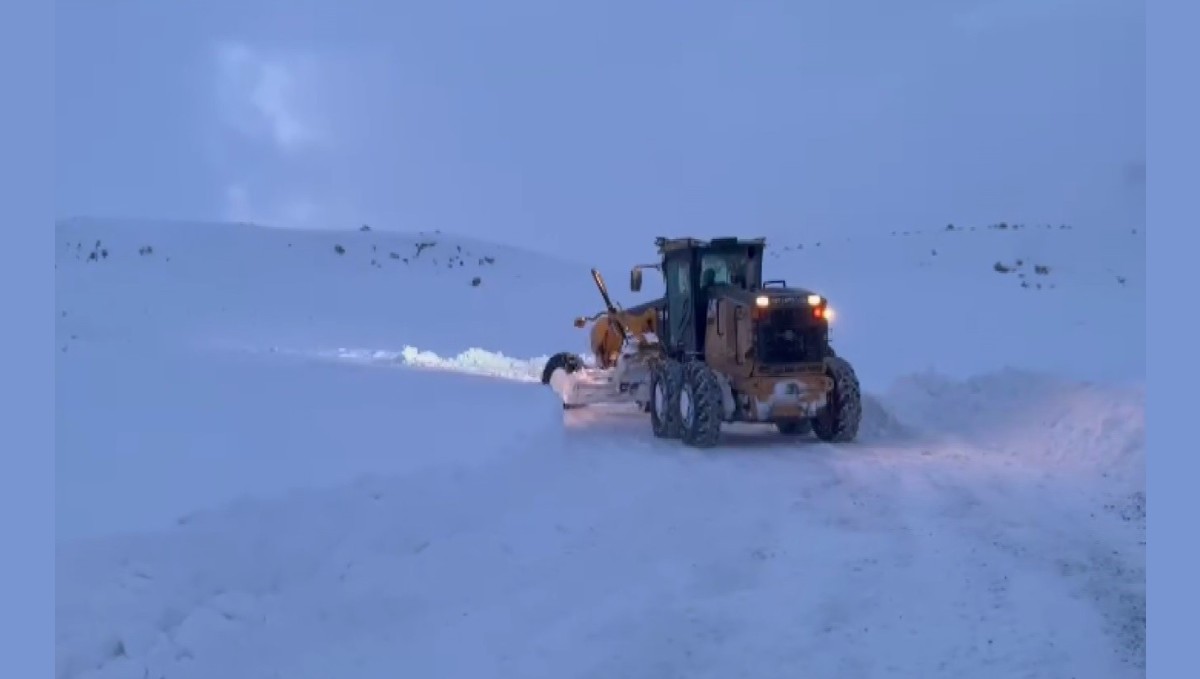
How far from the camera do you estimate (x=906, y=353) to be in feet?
77.1

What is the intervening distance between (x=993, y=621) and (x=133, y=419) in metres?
6.63

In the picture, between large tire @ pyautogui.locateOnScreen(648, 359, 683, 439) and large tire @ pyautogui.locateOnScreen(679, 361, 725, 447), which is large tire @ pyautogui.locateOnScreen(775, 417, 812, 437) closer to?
large tire @ pyautogui.locateOnScreen(648, 359, 683, 439)

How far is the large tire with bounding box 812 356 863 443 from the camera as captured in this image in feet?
50.0

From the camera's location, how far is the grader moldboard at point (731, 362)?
49.5 ft

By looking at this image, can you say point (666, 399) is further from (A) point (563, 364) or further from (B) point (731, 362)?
(A) point (563, 364)

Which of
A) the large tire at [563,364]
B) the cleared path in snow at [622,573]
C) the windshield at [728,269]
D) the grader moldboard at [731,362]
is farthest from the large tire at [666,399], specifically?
A: the large tire at [563,364]

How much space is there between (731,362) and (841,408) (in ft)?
5.03

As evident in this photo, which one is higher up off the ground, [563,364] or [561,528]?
[563,364]

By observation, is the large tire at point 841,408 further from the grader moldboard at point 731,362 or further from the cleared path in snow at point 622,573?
the cleared path in snow at point 622,573

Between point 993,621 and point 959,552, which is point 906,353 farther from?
point 993,621

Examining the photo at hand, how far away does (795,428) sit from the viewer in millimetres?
16688

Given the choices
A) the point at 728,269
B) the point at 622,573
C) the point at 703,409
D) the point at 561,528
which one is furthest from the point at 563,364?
the point at 622,573

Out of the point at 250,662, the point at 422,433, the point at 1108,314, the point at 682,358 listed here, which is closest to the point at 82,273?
the point at 682,358

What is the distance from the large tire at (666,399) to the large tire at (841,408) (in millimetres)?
1853
